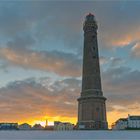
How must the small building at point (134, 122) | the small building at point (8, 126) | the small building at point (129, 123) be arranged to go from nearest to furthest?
the small building at point (134, 122) < the small building at point (129, 123) < the small building at point (8, 126)

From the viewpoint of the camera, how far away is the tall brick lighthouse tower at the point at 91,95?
399 ft

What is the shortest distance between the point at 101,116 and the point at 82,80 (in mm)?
14217

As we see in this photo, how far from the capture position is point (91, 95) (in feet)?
402

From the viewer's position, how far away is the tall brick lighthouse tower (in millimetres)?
121688

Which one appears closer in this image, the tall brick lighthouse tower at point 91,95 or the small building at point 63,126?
the tall brick lighthouse tower at point 91,95
